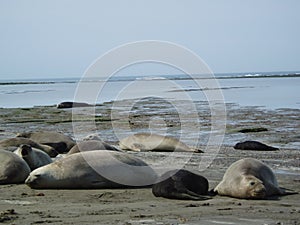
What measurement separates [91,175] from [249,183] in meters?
2.17

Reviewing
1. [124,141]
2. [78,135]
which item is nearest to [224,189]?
[124,141]

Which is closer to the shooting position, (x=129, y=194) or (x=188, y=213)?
(x=188, y=213)

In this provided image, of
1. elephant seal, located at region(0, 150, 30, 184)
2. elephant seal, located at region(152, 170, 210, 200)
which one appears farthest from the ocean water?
elephant seal, located at region(152, 170, 210, 200)

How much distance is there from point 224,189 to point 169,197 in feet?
2.33

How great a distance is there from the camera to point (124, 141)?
44.8 ft

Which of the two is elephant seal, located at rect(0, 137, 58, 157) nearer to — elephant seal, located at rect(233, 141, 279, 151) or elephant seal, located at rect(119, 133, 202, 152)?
elephant seal, located at rect(119, 133, 202, 152)

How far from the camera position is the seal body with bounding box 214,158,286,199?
6855mm

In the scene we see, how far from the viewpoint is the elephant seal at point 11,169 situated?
26.8 feet

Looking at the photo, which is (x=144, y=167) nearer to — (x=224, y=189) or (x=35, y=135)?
(x=224, y=189)

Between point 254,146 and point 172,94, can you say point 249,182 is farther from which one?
point 172,94

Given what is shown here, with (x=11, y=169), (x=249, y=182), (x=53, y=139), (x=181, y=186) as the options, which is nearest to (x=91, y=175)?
(x=11, y=169)

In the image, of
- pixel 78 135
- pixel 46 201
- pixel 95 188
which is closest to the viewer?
pixel 46 201

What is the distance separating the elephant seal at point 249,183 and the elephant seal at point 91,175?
116 centimetres

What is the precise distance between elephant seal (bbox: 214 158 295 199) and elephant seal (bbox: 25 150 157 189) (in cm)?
116
